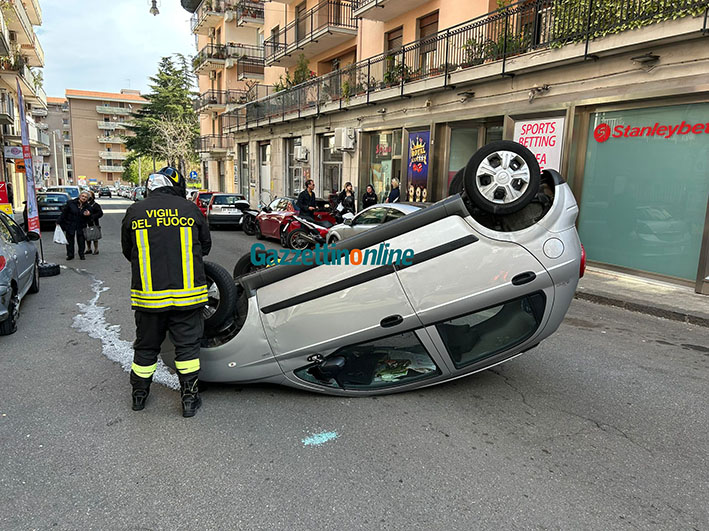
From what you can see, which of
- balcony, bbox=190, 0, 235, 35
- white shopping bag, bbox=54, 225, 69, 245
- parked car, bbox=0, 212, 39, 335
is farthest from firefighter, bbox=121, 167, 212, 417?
balcony, bbox=190, 0, 235, 35

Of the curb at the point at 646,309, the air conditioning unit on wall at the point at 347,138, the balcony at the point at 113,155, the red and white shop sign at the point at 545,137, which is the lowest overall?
the curb at the point at 646,309

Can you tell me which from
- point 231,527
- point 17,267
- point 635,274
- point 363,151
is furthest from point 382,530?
point 363,151

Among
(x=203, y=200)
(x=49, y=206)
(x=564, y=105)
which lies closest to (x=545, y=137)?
(x=564, y=105)

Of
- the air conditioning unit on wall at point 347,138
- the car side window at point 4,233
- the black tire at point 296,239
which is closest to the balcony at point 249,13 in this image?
the air conditioning unit on wall at point 347,138

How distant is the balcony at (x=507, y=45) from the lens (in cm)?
902

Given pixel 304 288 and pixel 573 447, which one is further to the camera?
pixel 304 288

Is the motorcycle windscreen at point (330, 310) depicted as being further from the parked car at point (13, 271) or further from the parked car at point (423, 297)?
the parked car at point (13, 271)

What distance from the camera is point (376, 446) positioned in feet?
10.8

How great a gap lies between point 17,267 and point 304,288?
4851mm

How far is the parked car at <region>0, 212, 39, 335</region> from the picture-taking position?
5.71 m

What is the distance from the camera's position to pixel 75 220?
37.7 feet

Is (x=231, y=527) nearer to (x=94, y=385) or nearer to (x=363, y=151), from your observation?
(x=94, y=385)

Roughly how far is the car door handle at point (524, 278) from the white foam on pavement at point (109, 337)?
2.95 meters

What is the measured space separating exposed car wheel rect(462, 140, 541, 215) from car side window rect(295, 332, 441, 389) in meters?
1.18
